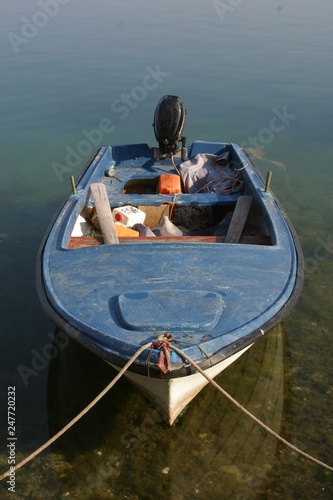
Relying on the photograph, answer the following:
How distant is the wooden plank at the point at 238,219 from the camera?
5.31 meters

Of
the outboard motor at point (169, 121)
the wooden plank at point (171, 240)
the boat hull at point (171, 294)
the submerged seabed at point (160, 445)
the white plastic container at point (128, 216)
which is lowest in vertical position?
the submerged seabed at point (160, 445)

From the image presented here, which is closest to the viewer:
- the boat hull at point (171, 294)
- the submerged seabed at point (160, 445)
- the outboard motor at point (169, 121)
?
the boat hull at point (171, 294)

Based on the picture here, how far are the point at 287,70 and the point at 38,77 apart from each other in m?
9.40

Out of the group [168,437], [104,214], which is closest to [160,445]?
[168,437]

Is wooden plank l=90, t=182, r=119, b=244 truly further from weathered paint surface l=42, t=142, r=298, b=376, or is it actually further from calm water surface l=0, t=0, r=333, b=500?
calm water surface l=0, t=0, r=333, b=500

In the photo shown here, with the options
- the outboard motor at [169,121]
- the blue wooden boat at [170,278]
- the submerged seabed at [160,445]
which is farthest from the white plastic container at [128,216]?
the outboard motor at [169,121]

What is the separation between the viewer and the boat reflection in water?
4.01 meters

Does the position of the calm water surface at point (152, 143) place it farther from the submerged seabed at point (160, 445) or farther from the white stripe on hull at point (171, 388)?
the white stripe on hull at point (171, 388)

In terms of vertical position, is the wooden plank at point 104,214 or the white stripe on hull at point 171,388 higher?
the wooden plank at point 104,214

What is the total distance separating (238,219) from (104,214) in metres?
1.63

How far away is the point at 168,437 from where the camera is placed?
437 cm

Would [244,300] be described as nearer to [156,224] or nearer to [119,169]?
[156,224]

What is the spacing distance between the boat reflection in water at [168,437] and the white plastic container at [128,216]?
176 cm

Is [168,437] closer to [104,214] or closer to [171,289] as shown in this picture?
[171,289]
